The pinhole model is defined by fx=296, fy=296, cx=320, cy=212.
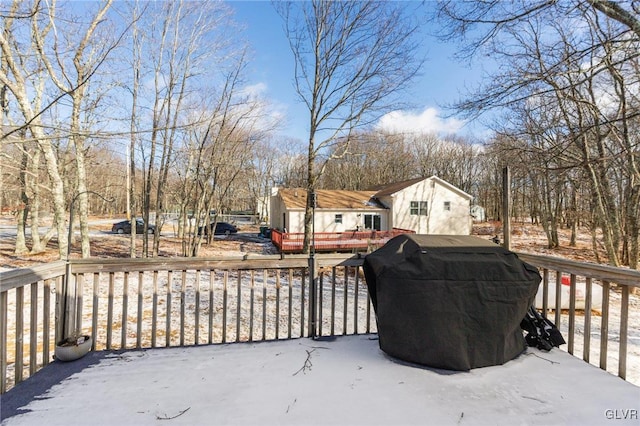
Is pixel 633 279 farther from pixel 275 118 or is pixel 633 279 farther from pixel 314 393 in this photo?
pixel 275 118

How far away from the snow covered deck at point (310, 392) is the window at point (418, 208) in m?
15.4

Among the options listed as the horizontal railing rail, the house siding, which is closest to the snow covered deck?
the horizontal railing rail

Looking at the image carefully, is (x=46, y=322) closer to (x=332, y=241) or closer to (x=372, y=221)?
(x=332, y=241)

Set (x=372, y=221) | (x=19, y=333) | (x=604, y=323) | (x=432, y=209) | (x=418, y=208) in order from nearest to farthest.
A: (x=19, y=333), (x=604, y=323), (x=372, y=221), (x=418, y=208), (x=432, y=209)

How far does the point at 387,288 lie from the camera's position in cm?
220

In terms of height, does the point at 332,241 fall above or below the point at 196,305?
below

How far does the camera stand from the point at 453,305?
2.07 meters

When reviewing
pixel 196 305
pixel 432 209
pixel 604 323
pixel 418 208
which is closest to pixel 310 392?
pixel 196 305

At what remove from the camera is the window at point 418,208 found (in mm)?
17375

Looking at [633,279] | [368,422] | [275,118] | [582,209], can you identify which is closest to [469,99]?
[633,279]

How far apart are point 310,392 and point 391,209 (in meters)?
15.8

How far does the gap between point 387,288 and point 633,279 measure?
1.63 m

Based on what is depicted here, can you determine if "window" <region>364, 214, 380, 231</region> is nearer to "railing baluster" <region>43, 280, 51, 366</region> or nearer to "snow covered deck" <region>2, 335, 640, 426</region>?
"snow covered deck" <region>2, 335, 640, 426</region>

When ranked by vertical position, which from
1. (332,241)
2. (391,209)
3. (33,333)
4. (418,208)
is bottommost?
(332,241)
